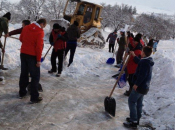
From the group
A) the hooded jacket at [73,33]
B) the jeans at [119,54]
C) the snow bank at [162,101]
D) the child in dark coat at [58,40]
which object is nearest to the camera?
the snow bank at [162,101]

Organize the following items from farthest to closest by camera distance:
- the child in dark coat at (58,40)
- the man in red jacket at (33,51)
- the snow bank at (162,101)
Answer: the child in dark coat at (58,40) < the snow bank at (162,101) < the man in red jacket at (33,51)

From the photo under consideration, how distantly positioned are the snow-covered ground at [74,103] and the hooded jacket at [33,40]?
3.99 ft

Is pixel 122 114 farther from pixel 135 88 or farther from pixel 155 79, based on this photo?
pixel 155 79

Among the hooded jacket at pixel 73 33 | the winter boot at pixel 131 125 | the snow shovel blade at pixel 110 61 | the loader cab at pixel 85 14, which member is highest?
the loader cab at pixel 85 14

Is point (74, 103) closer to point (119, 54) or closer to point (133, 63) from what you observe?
point (133, 63)

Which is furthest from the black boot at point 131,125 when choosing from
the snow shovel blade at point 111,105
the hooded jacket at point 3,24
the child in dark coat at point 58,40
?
the hooded jacket at point 3,24

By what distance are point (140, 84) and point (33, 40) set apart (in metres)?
2.50

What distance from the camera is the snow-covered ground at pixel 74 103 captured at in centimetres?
370

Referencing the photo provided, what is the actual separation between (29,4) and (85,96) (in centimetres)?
5323

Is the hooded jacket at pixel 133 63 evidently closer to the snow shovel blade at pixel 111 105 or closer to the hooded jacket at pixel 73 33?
the snow shovel blade at pixel 111 105

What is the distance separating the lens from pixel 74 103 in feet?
15.5

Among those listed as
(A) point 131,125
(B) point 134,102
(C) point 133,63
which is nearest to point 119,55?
(C) point 133,63

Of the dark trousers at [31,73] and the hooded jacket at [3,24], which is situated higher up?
the hooded jacket at [3,24]

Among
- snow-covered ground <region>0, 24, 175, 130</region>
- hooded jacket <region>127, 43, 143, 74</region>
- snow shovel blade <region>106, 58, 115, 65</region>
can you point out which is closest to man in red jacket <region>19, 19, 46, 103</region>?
snow-covered ground <region>0, 24, 175, 130</region>
